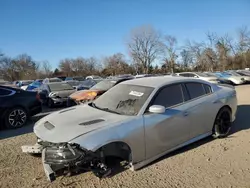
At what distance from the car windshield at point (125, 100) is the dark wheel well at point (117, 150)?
1.88 ft

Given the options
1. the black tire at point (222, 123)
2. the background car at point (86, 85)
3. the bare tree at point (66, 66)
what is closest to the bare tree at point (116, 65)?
the bare tree at point (66, 66)

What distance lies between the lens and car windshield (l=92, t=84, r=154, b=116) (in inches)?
161

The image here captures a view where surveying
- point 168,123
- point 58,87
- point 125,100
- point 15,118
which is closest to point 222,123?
point 168,123

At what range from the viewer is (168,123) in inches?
162

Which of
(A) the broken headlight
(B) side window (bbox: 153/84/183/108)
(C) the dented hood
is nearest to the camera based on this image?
(A) the broken headlight

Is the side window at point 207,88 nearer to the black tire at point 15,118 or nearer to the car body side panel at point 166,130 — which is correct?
the car body side panel at point 166,130

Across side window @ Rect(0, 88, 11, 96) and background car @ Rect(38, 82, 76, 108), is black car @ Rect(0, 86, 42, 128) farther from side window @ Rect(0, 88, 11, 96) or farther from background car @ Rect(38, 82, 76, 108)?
background car @ Rect(38, 82, 76, 108)

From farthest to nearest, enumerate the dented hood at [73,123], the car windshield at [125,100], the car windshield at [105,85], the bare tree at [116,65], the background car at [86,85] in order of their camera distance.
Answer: the bare tree at [116,65]
the background car at [86,85]
the car windshield at [105,85]
the car windshield at [125,100]
the dented hood at [73,123]

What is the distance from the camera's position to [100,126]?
11.5ft

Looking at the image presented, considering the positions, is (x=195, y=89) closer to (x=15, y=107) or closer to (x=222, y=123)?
(x=222, y=123)

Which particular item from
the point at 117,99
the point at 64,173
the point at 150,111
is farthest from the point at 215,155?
the point at 64,173

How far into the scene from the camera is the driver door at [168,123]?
390cm

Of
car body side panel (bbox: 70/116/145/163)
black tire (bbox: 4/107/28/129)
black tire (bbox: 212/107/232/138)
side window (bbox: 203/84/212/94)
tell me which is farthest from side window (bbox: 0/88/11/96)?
black tire (bbox: 212/107/232/138)

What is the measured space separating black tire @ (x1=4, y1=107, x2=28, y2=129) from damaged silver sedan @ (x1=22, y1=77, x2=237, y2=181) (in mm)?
3113
